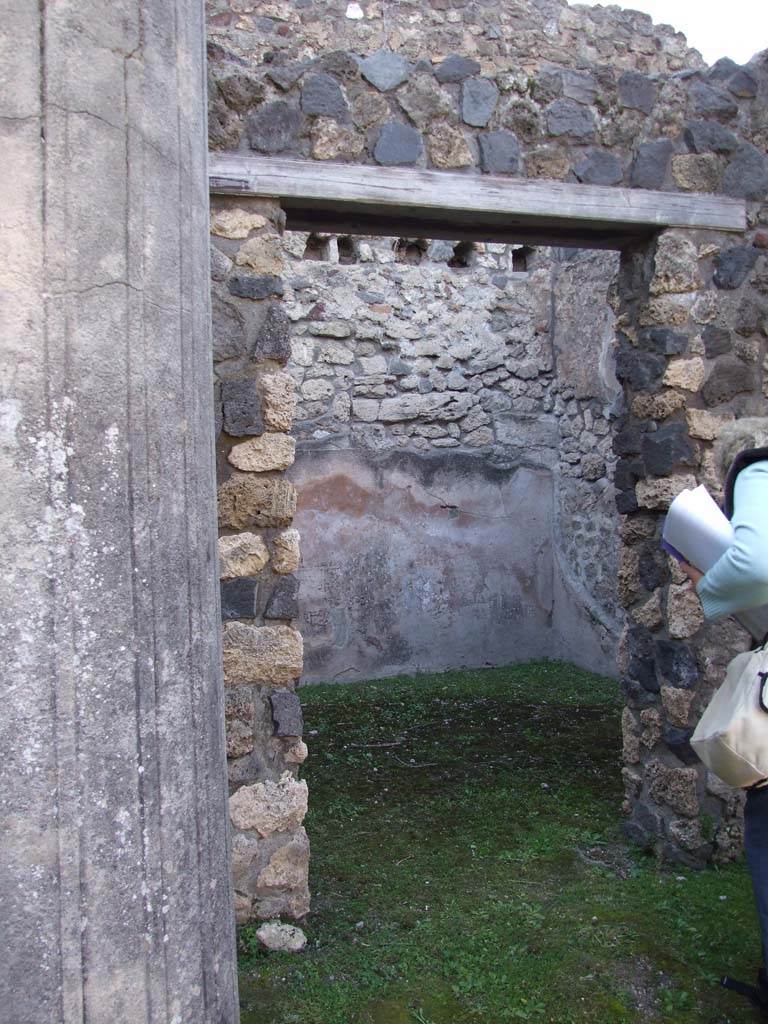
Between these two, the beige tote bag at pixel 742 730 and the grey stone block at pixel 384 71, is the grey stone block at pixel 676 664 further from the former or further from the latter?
the grey stone block at pixel 384 71

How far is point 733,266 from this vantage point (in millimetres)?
3588

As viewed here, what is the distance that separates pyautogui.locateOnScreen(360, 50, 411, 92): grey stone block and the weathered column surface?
6.80 feet

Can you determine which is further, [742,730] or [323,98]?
[323,98]

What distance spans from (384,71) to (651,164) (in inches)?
42.8

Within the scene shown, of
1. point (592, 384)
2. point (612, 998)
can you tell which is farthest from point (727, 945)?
point (592, 384)

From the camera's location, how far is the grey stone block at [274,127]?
304 cm

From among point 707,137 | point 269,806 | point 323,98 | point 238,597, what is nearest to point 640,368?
point 707,137

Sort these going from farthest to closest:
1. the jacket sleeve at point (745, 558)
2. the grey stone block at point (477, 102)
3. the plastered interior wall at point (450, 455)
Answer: the plastered interior wall at point (450, 455), the grey stone block at point (477, 102), the jacket sleeve at point (745, 558)

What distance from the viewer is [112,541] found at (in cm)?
117

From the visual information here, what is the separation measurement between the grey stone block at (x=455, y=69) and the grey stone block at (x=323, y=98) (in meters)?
0.39

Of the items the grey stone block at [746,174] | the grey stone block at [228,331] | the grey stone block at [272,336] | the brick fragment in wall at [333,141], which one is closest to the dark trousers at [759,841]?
the grey stone block at [272,336]

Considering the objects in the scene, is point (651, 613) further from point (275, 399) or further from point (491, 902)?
point (275, 399)

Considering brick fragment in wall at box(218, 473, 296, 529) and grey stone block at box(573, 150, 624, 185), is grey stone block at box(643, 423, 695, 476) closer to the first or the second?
grey stone block at box(573, 150, 624, 185)

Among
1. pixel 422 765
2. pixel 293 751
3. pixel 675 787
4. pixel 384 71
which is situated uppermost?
pixel 384 71
